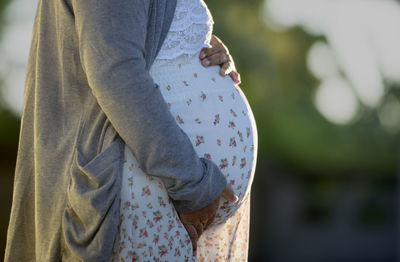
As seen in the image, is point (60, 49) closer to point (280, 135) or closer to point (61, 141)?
point (61, 141)

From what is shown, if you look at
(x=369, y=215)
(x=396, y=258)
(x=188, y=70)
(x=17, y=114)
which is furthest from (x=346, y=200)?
(x=188, y=70)

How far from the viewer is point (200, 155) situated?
1.54 metres

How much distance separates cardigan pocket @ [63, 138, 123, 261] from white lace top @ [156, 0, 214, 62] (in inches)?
11.9

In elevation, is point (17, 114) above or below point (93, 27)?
below

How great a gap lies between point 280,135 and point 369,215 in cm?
318

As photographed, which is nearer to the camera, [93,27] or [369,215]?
[93,27]

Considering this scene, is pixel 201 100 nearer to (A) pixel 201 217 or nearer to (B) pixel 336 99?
(A) pixel 201 217

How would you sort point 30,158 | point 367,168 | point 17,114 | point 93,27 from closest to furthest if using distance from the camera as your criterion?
point 93,27 → point 30,158 → point 17,114 → point 367,168

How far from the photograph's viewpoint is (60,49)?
Answer: 4.97 ft

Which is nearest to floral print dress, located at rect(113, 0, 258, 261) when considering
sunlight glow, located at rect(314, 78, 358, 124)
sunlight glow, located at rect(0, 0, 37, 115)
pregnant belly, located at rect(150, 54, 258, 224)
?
pregnant belly, located at rect(150, 54, 258, 224)

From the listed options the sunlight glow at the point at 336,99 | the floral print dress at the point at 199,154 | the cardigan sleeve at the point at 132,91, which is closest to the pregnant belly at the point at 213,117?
the floral print dress at the point at 199,154

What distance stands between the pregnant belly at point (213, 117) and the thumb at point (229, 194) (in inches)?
1.0

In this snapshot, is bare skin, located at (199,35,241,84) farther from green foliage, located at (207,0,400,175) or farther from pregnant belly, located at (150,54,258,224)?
green foliage, located at (207,0,400,175)

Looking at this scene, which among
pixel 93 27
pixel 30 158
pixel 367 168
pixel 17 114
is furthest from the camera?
pixel 367 168
